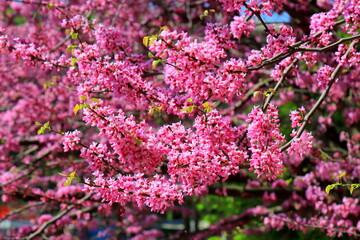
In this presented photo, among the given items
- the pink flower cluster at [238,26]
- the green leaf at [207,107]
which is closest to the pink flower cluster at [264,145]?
the green leaf at [207,107]

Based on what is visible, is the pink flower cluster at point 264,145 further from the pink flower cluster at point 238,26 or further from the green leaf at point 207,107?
the pink flower cluster at point 238,26

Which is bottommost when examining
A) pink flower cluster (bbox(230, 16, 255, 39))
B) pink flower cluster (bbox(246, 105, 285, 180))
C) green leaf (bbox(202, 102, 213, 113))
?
pink flower cluster (bbox(246, 105, 285, 180))

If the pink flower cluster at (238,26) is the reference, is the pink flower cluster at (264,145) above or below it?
below

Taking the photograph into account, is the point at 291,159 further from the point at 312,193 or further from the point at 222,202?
the point at 222,202

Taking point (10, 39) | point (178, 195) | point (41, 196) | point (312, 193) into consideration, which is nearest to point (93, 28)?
point (10, 39)

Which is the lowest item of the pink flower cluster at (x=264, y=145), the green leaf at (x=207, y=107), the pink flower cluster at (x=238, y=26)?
the pink flower cluster at (x=264, y=145)

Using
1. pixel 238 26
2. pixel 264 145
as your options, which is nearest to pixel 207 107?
pixel 264 145

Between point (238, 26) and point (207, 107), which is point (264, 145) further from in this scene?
point (238, 26)

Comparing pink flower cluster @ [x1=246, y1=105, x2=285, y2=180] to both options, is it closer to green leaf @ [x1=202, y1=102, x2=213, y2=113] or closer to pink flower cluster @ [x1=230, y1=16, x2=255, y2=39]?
green leaf @ [x1=202, y1=102, x2=213, y2=113]

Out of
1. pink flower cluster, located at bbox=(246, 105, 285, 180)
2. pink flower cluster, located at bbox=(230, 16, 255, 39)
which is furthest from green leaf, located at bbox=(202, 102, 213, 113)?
pink flower cluster, located at bbox=(230, 16, 255, 39)

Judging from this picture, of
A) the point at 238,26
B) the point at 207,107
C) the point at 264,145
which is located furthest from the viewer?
the point at 238,26

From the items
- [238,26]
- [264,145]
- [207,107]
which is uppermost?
[238,26]

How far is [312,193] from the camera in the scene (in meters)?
7.02

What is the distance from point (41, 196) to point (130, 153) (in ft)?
13.3
